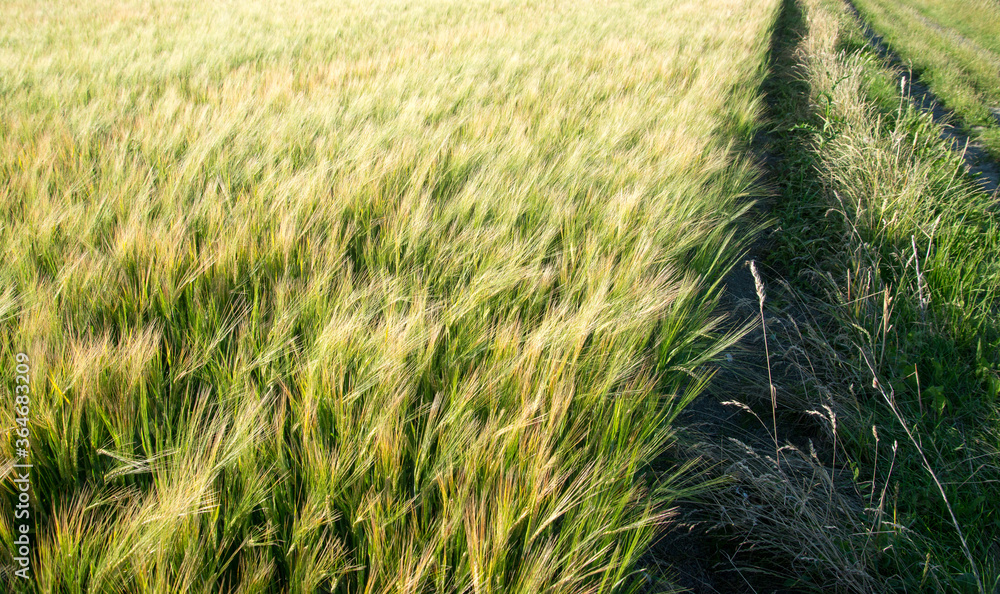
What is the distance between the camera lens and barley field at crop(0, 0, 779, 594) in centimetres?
69

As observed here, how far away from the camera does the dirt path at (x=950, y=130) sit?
12.7ft

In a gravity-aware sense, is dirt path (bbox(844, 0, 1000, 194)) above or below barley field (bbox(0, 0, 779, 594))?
above

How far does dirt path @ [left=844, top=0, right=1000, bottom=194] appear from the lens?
3.86 m

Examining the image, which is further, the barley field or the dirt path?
the dirt path

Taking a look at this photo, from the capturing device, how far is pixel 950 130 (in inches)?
210

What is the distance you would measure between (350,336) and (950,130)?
7.10 m

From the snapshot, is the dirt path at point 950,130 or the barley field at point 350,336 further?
the dirt path at point 950,130

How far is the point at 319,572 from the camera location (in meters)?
0.64

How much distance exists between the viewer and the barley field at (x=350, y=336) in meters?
0.69

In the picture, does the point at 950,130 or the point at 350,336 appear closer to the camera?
the point at 350,336

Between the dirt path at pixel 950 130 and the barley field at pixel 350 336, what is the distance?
206cm

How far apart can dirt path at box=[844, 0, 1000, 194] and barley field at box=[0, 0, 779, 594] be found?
2056 millimetres

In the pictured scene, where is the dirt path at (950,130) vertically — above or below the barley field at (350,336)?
above

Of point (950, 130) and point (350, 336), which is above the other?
point (950, 130)
